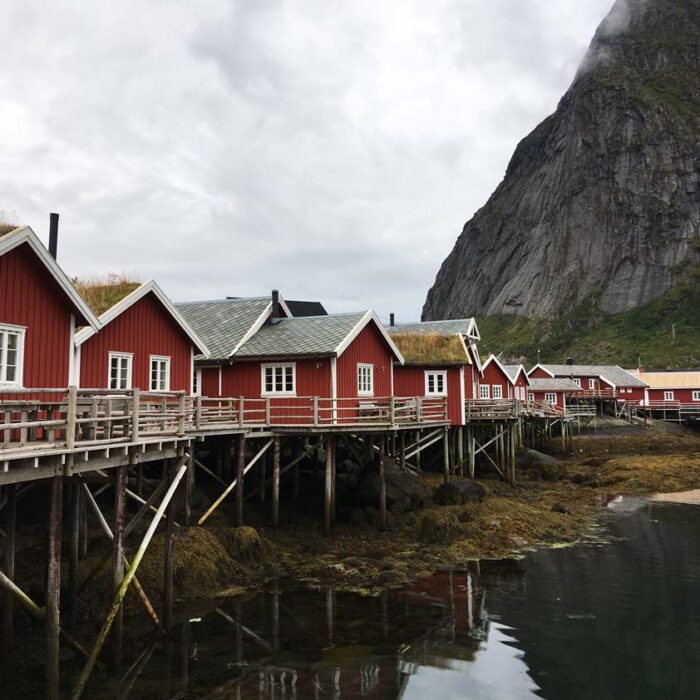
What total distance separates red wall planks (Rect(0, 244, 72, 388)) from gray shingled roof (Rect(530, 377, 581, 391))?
54093mm

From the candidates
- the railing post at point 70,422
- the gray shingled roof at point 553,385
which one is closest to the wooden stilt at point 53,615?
the railing post at point 70,422

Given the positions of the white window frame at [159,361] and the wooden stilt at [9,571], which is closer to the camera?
the wooden stilt at [9,571]

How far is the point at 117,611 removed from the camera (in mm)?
11219

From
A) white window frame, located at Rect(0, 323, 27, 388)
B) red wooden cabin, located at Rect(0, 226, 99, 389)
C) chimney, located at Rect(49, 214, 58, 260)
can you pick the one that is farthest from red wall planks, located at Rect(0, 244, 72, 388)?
chimney, located at Rect(49, 214, 58, 260)

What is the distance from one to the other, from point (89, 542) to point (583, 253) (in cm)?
11703

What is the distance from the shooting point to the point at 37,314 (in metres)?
14.1

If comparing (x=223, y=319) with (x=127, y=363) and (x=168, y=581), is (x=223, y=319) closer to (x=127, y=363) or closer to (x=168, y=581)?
(x=127, y=363)

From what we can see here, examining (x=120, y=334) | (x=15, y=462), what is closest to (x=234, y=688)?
(x=15, y=462)

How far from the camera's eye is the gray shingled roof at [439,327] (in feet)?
113

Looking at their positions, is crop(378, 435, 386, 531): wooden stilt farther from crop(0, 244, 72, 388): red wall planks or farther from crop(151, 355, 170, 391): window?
crop(0, 244, 72, 388): red wall planks

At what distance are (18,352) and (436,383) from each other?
21.2 meters

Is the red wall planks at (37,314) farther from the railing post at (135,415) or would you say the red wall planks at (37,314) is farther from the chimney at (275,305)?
the chimney at (275,305)

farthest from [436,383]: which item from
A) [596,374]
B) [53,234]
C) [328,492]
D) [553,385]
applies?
[596,374]

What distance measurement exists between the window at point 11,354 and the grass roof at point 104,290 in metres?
3.28
